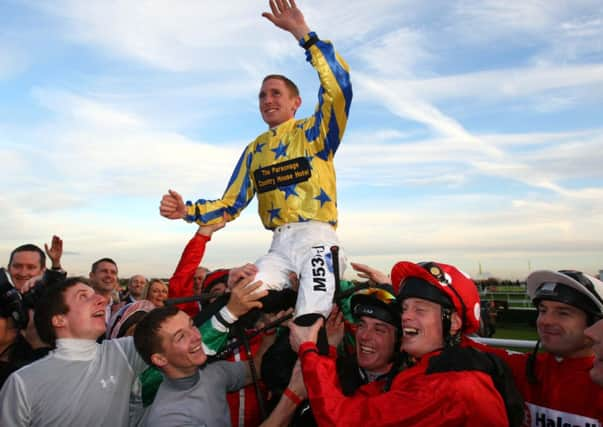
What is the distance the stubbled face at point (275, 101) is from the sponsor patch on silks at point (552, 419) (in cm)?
244

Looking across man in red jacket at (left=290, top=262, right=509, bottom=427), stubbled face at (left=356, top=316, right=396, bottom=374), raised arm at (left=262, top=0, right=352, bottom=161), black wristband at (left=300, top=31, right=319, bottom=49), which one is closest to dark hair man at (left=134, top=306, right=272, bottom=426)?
man in red jacket at (left=290, top=262, right=509, bottom=427)

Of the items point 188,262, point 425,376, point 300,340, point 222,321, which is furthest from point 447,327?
point 188,262

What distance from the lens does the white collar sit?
111 inches

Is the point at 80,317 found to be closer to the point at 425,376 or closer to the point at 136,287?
the point at 425,376

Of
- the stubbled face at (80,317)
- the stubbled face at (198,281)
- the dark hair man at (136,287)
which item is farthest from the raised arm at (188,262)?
the dark hair man at (136,287)

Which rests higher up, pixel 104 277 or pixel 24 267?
pixel 24 267

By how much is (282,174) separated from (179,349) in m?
1.37

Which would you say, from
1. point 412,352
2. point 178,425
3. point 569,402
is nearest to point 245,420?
point 178,425

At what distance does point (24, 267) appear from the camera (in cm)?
505

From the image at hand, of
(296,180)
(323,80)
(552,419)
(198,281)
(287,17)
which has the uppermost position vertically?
(287,17)

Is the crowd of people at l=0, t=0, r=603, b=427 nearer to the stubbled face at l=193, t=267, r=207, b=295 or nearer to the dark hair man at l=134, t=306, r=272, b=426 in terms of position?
the dark hair man at l=134, t=306, r=272, b=426

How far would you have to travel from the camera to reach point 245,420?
10.4 ft

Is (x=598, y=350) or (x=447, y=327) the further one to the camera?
(x=447, y=327)

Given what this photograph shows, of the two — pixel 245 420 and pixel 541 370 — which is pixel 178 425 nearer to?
pixel 245 420
